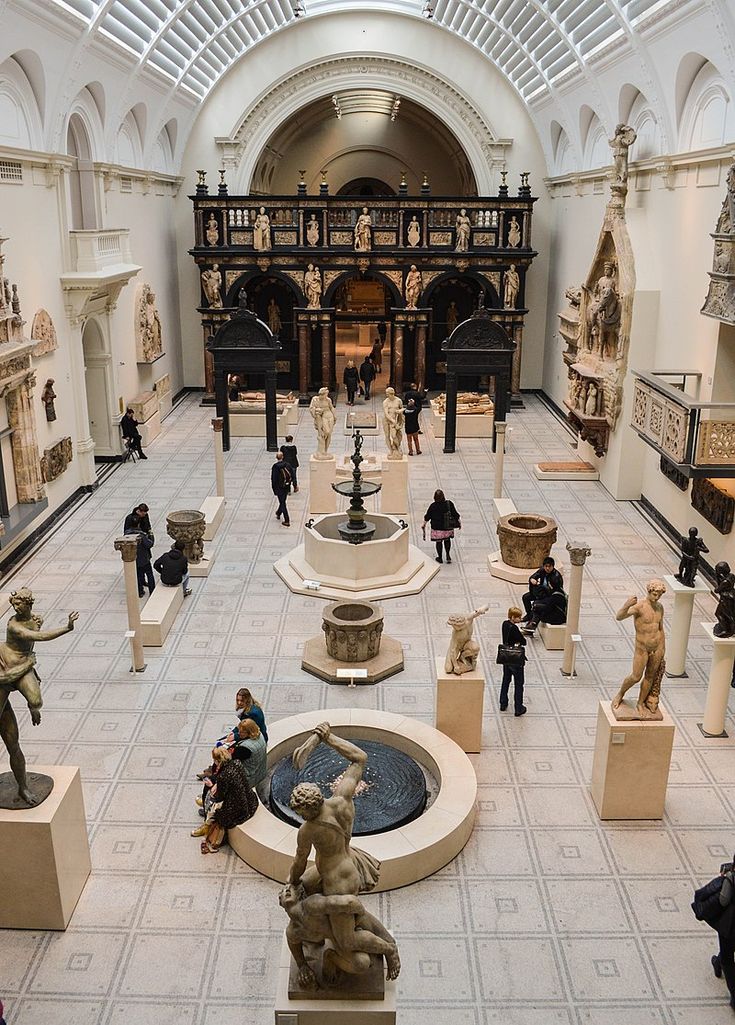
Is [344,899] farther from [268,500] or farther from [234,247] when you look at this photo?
[234,247]

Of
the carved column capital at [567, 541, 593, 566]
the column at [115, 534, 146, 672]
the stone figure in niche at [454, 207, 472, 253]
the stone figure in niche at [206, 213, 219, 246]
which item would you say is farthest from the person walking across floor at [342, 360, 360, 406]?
the carved column capital at [567, 541, 593, 566]

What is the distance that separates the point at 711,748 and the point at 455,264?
17762 millimetres

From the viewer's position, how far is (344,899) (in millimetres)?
5105

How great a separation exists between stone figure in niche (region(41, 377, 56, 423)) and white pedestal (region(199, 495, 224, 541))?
2.88 m

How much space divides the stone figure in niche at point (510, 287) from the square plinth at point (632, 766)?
18318 mm

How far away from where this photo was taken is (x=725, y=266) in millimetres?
11961

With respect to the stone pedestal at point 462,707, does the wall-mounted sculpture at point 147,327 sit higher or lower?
higher

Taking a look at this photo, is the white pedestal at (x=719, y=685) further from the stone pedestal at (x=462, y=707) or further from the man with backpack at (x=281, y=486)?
the man with backpack at (x=281, y=486)

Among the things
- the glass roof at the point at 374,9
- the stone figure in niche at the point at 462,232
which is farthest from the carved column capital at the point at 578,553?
the stone figure in niche at the point at 462,232

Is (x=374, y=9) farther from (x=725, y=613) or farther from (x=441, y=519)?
(x=725, y=613)

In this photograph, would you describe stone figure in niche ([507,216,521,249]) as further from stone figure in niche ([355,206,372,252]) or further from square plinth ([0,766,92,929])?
square plinth ([0,766,92,929])

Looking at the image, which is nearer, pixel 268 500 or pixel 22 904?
pixel 22 904

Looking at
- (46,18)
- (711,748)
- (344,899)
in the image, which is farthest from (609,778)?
(46,18)

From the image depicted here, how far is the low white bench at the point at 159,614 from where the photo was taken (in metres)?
11.3
